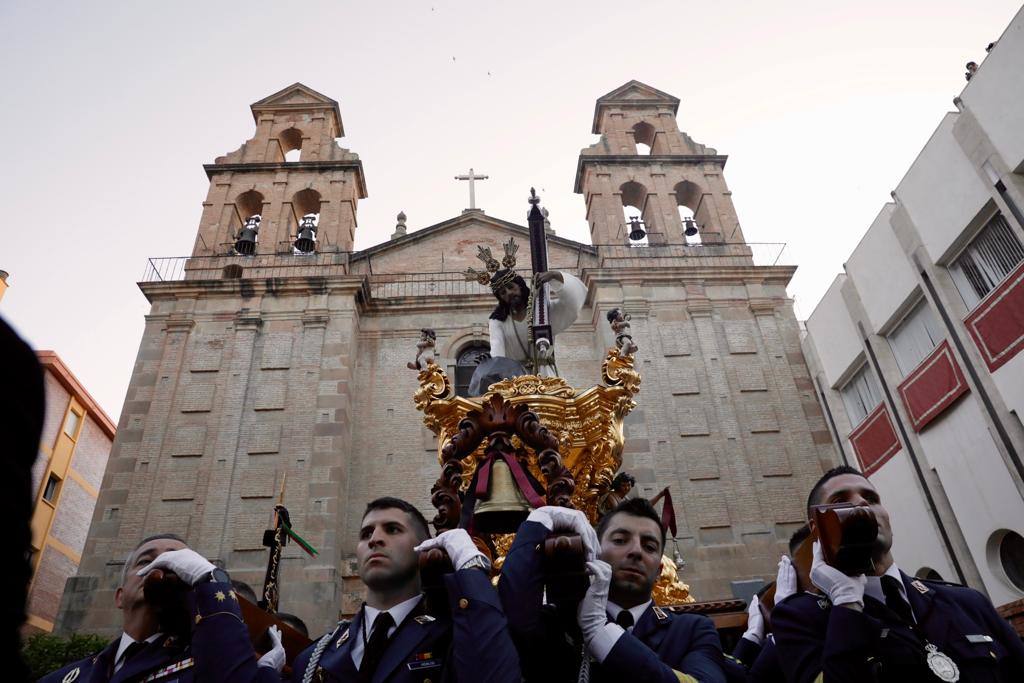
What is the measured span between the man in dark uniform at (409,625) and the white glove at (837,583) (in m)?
1.22

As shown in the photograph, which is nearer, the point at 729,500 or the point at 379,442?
the point at 729,500

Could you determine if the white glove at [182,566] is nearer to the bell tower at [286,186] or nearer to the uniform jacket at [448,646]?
the uniform jacket at [448,646]

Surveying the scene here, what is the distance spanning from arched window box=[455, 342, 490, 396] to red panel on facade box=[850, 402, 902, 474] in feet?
27.4

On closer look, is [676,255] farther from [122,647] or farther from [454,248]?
[122,647]

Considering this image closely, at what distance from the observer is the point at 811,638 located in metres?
2.80

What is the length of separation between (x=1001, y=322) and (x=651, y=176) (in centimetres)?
1011

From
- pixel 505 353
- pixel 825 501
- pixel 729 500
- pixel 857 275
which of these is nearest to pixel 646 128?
pixel 857 275

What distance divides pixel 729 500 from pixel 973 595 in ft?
36.0

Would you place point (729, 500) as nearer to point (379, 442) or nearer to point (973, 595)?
point (379, 442)

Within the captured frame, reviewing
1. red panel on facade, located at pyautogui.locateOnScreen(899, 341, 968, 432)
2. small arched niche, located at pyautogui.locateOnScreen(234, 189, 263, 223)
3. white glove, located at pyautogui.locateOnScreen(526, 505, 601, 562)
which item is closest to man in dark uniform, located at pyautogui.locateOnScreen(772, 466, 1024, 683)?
white glove, located at pyautogui.locateOnScreen(526, 505, 601, 562)

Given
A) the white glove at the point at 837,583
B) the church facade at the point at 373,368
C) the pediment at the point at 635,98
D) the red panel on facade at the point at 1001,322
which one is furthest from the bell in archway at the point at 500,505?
the pediment at the point at 635,98

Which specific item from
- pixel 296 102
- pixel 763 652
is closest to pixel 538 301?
pixel 763 652

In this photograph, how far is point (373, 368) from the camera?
1633 centimetres

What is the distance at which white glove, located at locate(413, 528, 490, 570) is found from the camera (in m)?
2.75
